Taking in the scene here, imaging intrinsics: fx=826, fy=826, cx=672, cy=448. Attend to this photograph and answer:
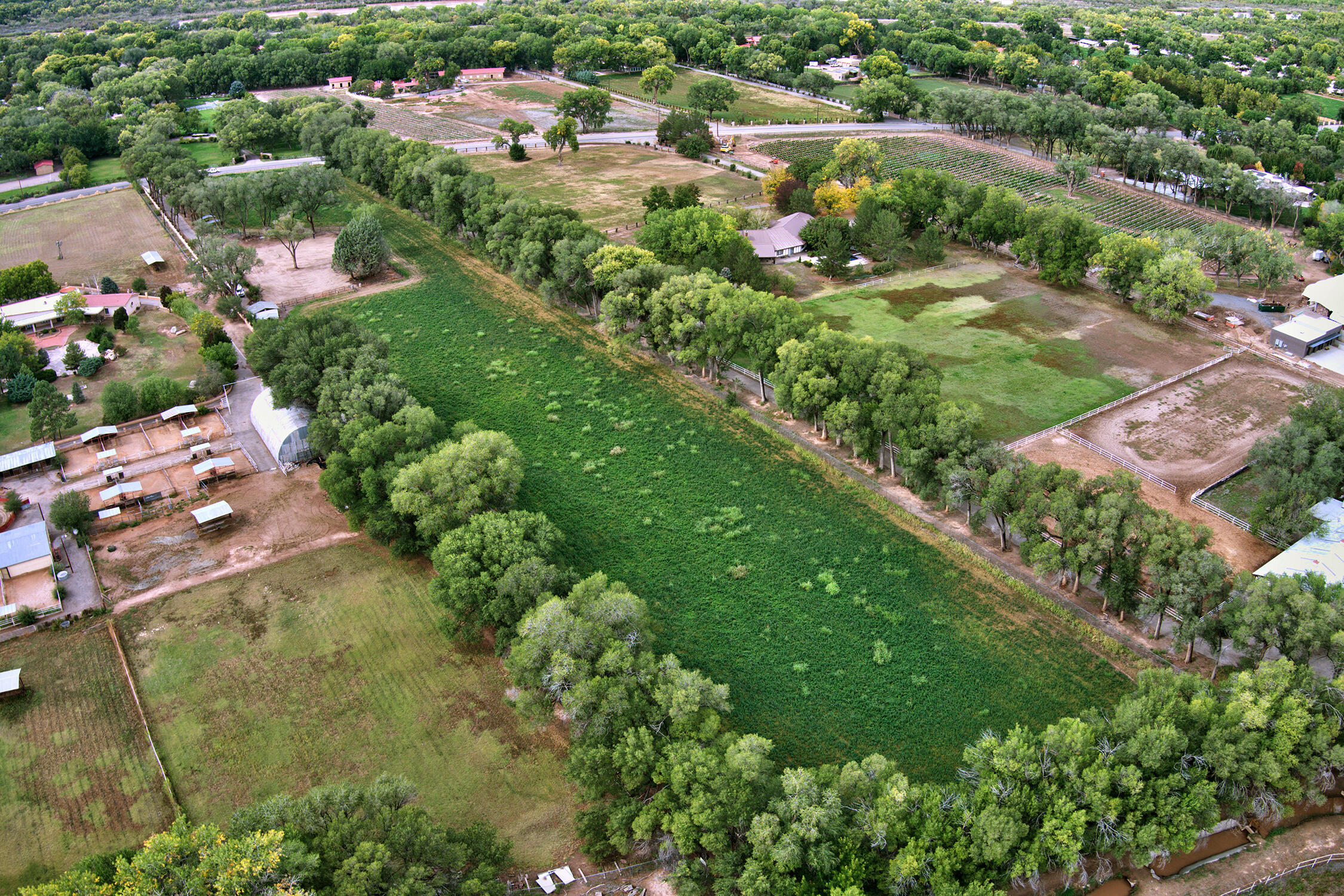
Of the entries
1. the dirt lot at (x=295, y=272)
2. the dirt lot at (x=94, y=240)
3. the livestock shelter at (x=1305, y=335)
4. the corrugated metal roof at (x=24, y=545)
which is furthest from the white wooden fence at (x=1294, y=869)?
the dirt lot at (x=94, y=240)

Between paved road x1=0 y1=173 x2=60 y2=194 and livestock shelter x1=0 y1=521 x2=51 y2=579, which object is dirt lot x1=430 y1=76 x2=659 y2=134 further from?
livestock shelter x1=0 y1=521 x2=51 y2=579

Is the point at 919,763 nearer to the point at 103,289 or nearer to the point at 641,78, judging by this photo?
the point at 103,289

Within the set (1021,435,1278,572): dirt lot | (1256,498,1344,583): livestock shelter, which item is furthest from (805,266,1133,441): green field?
(1256,498,1344,583): livestock shelter

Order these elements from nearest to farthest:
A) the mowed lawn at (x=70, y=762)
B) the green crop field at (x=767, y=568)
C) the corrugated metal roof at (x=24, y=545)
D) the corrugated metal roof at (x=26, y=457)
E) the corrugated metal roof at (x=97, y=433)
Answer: the mowed lawn at (x=70, y=762) → the green crop field at (x=767, y=568) → the corrugated metal roof at (x=24, y=545) → the corrugated metal roof at (x=26, y=457) → the corrugated metal roof at (x=97, y=433)

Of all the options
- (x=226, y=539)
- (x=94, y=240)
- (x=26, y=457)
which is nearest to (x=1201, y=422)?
(x=226, y=539)

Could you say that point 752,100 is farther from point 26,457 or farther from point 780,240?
point 26,457

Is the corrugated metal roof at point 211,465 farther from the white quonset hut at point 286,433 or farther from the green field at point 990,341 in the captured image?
the green field at point 990,341
